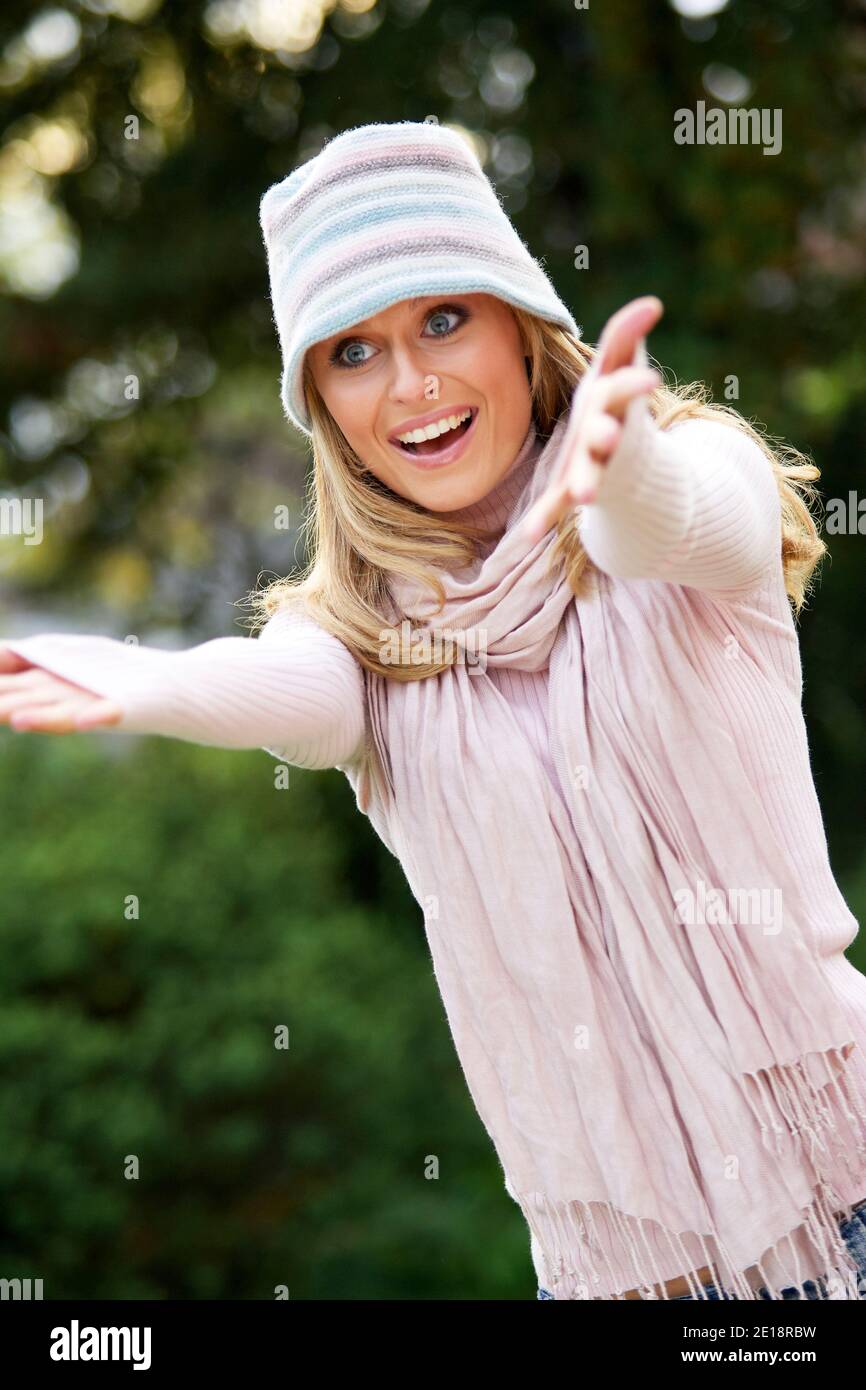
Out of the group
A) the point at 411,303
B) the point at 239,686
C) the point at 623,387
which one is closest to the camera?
the point at 623,387

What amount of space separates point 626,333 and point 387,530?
46cm

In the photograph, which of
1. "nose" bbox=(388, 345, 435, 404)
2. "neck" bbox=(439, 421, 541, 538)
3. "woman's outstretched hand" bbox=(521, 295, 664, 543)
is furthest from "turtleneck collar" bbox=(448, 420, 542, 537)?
"woman's outstretched hand" bbox=(521, 295, 664, 543)

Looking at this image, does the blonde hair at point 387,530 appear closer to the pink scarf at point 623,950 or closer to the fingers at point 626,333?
the pink scarf at point 623,950

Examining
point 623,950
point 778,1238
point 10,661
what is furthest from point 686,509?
point 778,1238

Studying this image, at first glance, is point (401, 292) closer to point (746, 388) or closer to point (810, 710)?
point (746, 388)

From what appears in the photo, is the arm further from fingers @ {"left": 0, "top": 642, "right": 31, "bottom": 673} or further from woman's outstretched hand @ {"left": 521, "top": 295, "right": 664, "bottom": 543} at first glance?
woman's outstretched hand @ {"left": 521, "top": 295, "right": 664, "bottom": 543}

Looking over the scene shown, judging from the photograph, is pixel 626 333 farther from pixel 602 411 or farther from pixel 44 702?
pixel 44 702

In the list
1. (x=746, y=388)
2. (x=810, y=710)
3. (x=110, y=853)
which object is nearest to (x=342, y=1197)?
(x=110, y=853)

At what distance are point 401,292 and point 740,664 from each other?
0.46 meters

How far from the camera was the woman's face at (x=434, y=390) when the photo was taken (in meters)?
1.55

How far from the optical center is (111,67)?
456 cm

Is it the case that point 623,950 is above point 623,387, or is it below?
below

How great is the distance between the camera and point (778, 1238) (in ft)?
4.94

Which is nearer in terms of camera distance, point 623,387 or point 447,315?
point 623,387
